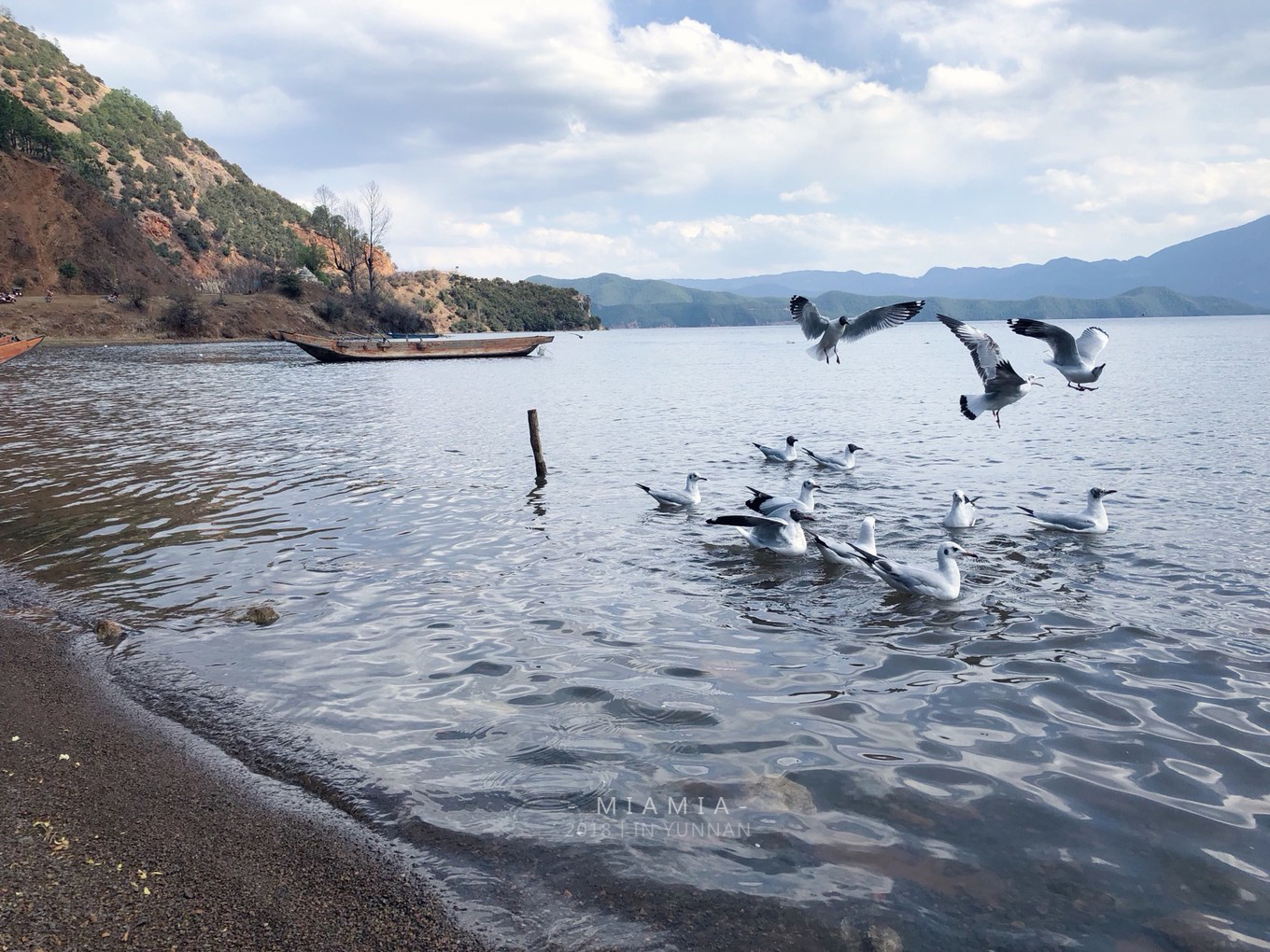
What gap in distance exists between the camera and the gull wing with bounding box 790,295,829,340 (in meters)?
14.4

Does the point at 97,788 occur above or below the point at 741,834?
above

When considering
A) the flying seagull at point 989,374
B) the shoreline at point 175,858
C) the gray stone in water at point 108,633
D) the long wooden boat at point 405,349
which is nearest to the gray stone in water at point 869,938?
the shoreline at point 175,858

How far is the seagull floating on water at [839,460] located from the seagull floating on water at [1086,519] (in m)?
5.31

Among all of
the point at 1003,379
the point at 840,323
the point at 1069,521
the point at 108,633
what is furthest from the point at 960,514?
the point at 108,633

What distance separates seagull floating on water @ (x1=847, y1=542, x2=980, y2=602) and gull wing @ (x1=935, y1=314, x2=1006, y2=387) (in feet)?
8.51

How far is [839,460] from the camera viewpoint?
16.7 m

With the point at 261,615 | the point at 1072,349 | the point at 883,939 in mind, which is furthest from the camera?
the point at 1072,349

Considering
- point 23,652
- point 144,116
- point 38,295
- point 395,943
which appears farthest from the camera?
point 144,116

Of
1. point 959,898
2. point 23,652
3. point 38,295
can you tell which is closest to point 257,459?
point 23,652

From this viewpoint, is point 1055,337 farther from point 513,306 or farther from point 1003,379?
point 513,306

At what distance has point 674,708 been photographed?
20.6 ft

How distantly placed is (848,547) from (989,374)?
2.96 m

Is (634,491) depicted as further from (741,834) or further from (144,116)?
(144,116)

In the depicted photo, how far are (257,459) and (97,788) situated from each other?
14534mm
